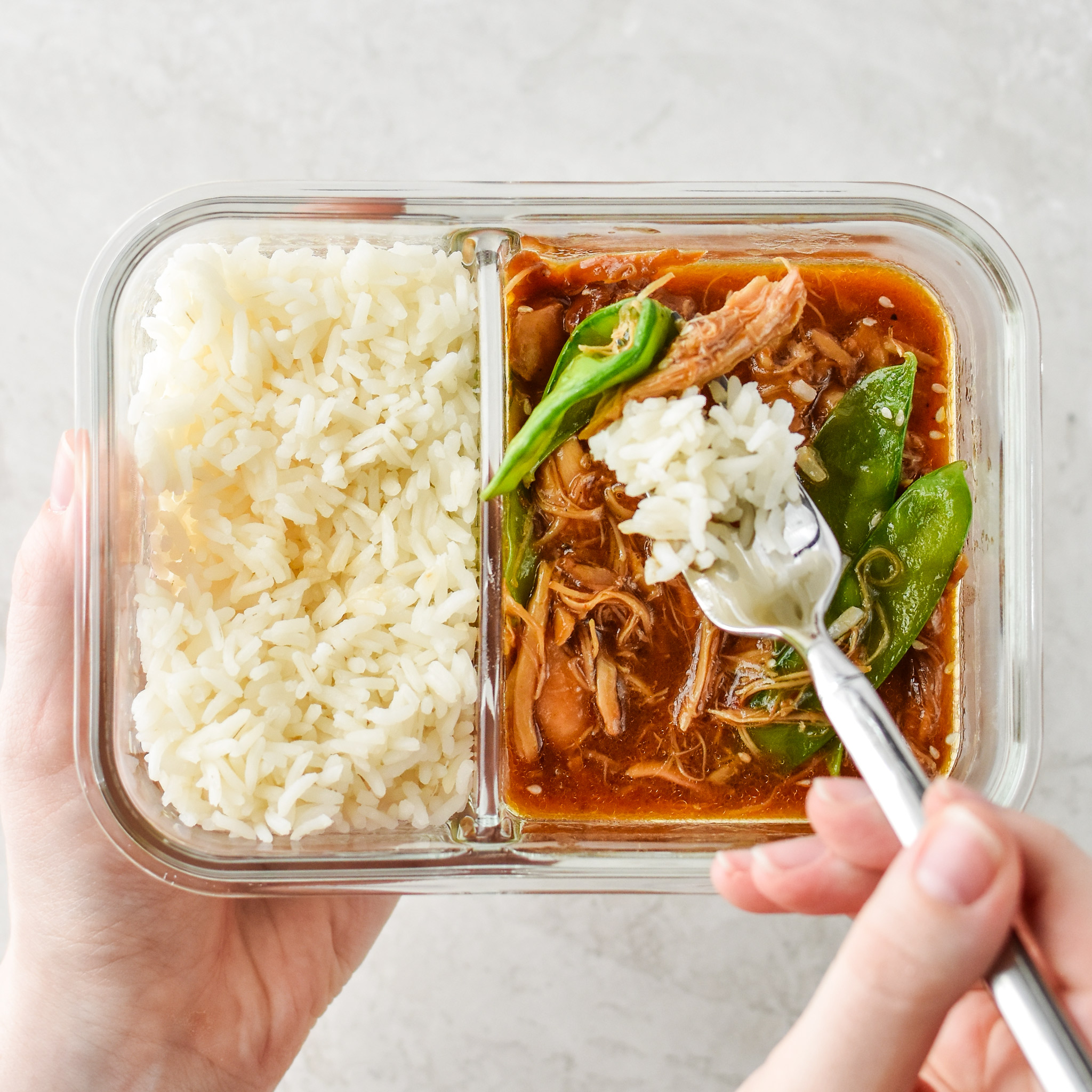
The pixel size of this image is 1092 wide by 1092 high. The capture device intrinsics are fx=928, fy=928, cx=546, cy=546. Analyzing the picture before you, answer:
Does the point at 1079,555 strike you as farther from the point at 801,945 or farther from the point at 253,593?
the point at 253,593

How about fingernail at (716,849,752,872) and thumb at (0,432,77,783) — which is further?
thumb at (0,432,77,783)

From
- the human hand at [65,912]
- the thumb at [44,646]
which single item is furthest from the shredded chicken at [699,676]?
the thumb at [44,646]

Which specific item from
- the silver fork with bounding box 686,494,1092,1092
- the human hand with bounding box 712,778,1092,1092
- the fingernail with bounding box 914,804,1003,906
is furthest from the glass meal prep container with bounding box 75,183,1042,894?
the fingernail with bounding box 914,804,1003,906

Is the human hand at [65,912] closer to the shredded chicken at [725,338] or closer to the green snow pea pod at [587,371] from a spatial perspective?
the green snow pea pod at [587,371]

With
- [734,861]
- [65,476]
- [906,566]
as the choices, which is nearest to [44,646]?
[65,476]

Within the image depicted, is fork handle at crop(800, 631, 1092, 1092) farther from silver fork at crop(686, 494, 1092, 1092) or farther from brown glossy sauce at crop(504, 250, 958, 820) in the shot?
brown glossy sauce at crop(504, 250, 958, 820)
